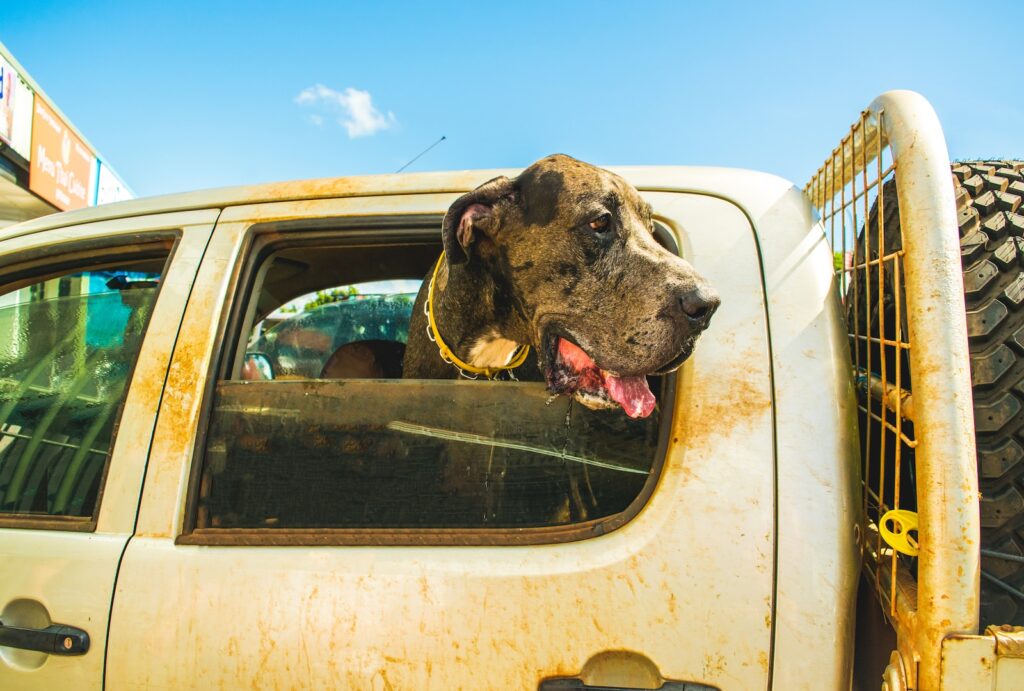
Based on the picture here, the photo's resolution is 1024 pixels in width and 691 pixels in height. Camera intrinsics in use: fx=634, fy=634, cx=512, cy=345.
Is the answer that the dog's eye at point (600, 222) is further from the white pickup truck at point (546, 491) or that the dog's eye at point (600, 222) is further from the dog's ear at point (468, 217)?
the dog's ear at point (468, 217)

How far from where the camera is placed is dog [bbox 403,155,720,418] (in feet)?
5.47

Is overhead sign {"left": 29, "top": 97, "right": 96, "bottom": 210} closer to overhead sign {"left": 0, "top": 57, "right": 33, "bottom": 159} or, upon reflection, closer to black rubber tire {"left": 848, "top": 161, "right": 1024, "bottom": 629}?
overhead sign {"left": 0, "top": 57, "right": 33, "bottom": 159}

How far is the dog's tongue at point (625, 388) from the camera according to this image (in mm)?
1617

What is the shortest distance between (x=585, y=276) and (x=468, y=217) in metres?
0.42

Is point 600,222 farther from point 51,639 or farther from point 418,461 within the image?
point 51,639

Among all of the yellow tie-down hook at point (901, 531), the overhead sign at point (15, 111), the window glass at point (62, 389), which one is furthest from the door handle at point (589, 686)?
the overhead sign at point (15, 111)

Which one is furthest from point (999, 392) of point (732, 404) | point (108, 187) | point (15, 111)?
point (108, 187)

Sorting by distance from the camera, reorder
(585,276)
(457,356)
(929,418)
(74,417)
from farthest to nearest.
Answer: (457,356) → (585,276) → (74,417) → (929,418)

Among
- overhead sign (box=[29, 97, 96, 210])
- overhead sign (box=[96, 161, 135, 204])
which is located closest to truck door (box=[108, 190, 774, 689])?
overhead sign (box=[29, 97, 96, 210])

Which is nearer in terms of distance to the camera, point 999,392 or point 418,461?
point 999,392

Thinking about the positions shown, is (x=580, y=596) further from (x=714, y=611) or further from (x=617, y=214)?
(x=617, y=214)

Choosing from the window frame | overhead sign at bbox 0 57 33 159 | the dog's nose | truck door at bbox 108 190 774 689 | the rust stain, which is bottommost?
truck door at bbox 108 190 774 689

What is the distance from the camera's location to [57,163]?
9.16 metres

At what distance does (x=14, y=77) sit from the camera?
25.6 feet
